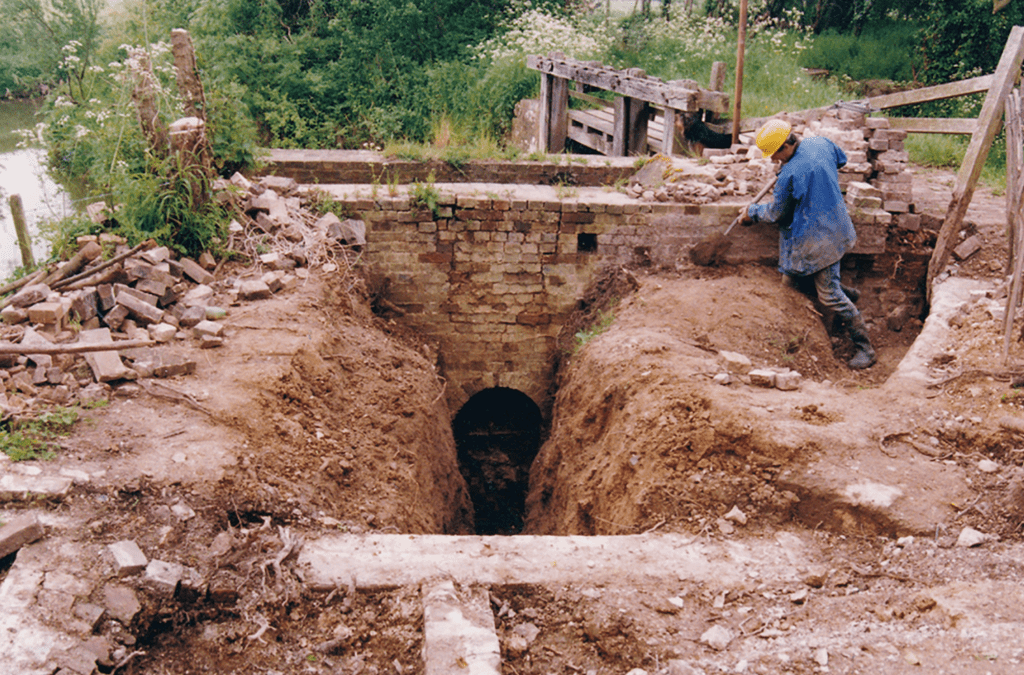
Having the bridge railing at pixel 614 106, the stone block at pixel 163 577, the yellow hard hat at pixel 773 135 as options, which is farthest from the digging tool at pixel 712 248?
the stone block at pixel 163 577

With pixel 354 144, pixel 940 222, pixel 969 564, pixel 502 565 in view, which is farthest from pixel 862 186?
pixel 354 144

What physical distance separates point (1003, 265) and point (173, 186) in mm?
7412

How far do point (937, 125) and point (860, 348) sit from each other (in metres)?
2.73

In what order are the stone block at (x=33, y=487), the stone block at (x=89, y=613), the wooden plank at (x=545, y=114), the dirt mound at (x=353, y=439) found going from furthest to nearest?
the wooden plank at (x=545, y=114) < the dirt mound at (x=353, y=439) < the stone block at (x=33, y=487) < the stone block at (x=89, y=613)

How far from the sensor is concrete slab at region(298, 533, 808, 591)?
380 centimetres

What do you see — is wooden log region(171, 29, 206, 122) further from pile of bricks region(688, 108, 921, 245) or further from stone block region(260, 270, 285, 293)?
pile of bricks region(688, 108, 921, 245)

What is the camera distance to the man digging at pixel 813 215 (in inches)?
244

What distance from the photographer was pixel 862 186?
23.2 feet

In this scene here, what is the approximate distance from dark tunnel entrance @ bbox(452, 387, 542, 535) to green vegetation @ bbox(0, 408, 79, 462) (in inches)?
180

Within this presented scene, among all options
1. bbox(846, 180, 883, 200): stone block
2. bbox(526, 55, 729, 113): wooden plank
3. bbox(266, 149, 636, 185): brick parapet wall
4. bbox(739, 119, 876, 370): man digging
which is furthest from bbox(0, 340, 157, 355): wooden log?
bbox(526, 55, 729, 113): wooden plank

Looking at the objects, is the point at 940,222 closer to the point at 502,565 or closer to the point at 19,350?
the point at 502,565

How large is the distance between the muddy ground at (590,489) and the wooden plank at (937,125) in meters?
1.19

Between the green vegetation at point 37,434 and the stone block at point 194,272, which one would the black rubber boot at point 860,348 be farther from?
the green vegetation at point 37,434

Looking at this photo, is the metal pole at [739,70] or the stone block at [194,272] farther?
the metal pole at [739,70]
